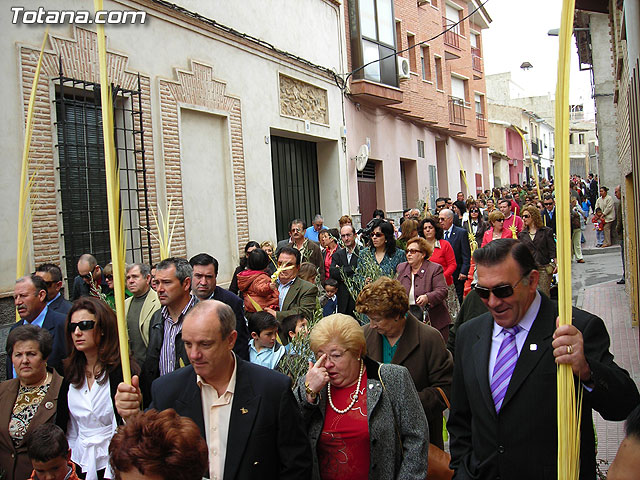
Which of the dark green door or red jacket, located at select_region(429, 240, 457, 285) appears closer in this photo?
red jacket, located at select_region(429, 240, 457, 285)

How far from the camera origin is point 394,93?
62.9 feet

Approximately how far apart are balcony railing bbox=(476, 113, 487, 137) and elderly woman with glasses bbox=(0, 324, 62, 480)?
29016 millimetres

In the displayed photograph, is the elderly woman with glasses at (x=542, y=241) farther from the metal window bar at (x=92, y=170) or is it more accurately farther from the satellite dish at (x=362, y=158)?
the satellite dish at (x=362, y=158)

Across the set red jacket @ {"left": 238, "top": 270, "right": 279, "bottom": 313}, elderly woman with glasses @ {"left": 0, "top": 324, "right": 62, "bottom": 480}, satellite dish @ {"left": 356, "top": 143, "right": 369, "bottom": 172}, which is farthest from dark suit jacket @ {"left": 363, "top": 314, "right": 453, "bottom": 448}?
satellite dish @ {"left": 356, "top": 143, "right": 369, "bottom": 172}

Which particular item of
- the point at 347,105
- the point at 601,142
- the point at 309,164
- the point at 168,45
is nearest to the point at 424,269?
the point at 168,45

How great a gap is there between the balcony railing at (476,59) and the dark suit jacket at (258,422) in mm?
30534

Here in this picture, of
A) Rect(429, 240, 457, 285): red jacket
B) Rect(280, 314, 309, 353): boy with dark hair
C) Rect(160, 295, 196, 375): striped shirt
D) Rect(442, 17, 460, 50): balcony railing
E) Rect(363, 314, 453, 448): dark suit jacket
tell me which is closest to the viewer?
Rect(363, 314, 453, 448): dark suit jacket

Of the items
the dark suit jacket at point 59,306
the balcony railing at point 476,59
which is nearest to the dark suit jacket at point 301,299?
the dark suit jacket at point 59,306

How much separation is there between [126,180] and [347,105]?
9.03 m

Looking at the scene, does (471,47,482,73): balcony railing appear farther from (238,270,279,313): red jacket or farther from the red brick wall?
(238,270,279,313): red jacket

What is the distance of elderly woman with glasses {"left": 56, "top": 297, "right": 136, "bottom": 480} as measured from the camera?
378 centimetres

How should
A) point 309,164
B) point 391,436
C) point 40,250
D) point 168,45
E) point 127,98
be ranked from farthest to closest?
point 309,164, point 168,45, point 127,98, point 40,250, point 391,436

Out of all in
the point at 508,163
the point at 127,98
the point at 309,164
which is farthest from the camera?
the point at 508,163

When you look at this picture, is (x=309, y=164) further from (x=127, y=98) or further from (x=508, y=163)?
(x=508, y=163)
